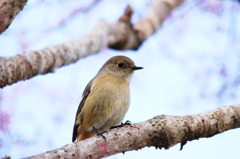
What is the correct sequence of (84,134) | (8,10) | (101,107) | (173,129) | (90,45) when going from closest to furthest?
1. (8,10)
2. (173,129)
3. (101,107)
4. (84,134)
5. (90,45)

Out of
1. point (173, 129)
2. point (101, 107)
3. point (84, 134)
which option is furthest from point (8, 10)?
point (84, 134)

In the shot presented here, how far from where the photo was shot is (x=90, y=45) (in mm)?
5441

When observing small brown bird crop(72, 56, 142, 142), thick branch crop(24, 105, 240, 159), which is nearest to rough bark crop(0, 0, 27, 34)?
thick branch crop(24, 105, 240, 159)

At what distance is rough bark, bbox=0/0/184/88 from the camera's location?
4270 mm

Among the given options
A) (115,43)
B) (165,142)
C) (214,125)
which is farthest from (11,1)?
(115,43)

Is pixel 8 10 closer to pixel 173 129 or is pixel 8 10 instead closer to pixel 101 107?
pixel 173 129

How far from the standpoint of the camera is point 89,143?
3.26 metres

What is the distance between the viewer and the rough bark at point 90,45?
14.0 ft

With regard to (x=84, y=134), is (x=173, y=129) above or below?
below

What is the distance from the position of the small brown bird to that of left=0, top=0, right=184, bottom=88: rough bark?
543mm

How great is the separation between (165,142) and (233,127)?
653 millimetres

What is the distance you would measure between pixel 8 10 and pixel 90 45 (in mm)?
2346

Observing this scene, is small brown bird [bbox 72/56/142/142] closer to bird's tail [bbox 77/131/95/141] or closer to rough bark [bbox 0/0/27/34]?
bird's tail [bbox 77/131/95/141]

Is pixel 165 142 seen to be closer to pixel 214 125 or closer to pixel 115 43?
pixel 214 125
